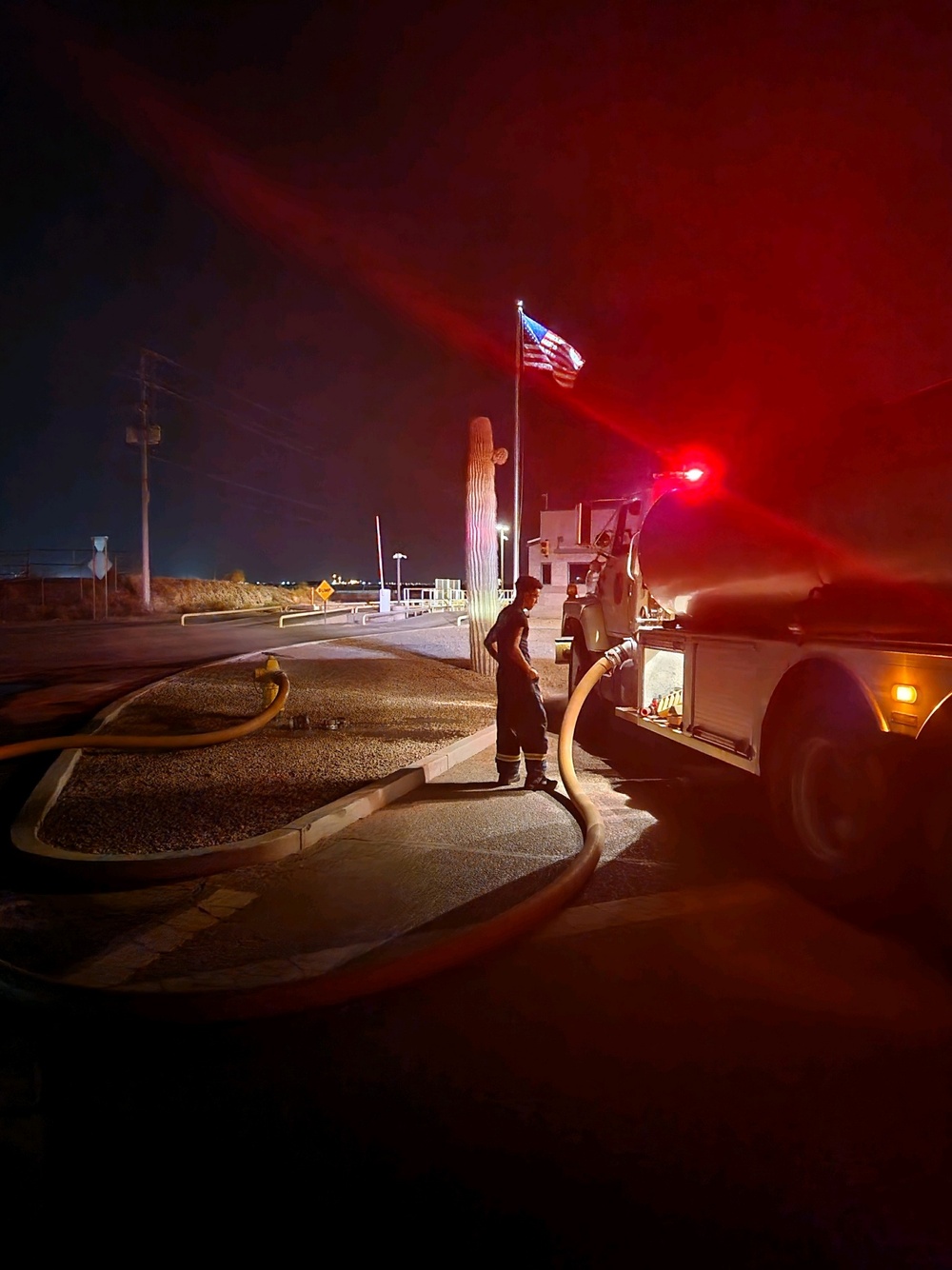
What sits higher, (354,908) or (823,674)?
(823,674)

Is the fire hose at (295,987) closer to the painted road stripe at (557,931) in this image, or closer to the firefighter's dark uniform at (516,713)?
the painted road stripe at (557,931)

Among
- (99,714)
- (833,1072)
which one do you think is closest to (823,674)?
(833,1072)

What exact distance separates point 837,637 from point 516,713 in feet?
9.91

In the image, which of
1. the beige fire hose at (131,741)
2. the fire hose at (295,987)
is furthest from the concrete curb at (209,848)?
the fire hose at (295,987)

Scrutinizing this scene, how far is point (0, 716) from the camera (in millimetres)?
11734

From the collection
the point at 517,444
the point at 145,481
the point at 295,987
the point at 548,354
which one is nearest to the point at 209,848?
the point at 295,987

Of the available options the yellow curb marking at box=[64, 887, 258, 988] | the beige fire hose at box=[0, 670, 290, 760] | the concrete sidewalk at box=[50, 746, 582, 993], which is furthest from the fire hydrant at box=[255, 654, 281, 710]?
the yellow curb marking at box=[64, 887, 258, 988]

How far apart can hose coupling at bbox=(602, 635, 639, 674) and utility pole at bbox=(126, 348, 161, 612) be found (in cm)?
3808

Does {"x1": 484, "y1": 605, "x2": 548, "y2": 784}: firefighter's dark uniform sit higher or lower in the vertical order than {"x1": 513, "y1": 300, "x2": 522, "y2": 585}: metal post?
lower

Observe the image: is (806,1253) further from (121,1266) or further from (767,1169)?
(121,1266)

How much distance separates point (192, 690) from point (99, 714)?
96.3 inches

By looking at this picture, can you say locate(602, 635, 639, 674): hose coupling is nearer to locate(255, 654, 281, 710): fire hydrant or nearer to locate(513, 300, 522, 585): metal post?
locate(255, 654, 281, 710): fire hydrant

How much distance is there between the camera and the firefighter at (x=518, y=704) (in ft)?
25.4

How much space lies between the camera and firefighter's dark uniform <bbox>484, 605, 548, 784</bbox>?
774 cm
